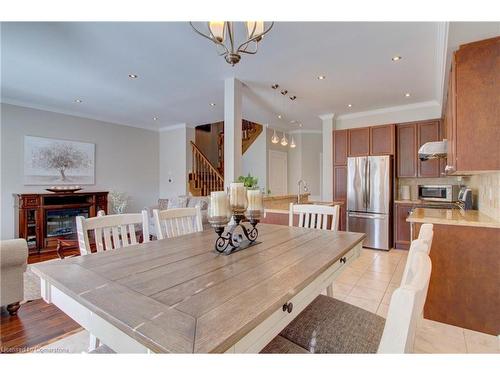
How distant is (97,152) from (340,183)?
5283 mm

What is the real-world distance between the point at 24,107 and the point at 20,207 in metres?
1.84

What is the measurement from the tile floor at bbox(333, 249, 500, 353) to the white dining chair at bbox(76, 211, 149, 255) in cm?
211

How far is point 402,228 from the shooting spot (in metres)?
4.58

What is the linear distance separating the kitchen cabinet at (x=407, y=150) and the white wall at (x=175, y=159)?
184 inches

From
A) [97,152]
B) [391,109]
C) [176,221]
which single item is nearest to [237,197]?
[176,221]

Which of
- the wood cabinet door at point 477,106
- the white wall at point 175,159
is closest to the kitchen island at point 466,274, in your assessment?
the wood cabinet door at point 477,106

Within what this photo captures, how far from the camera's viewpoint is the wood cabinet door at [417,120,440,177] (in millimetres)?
4434

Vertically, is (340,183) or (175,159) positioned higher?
(175,159)

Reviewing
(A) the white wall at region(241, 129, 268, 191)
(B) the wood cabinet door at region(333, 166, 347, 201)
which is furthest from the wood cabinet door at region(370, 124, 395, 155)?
(A) the white wall at region(241, 129, 268, 191)

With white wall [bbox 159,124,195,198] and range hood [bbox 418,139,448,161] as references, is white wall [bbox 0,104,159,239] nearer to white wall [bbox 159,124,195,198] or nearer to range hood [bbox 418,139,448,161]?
white wall [bbox 159,124,195,198]

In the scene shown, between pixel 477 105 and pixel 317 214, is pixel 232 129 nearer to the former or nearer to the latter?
pixel 317 214

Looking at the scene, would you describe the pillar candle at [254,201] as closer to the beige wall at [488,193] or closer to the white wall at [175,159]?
the beige wall at [488,193]

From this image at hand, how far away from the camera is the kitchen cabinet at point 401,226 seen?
4520 mm

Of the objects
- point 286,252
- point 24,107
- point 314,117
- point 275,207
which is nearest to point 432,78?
point 314,117
